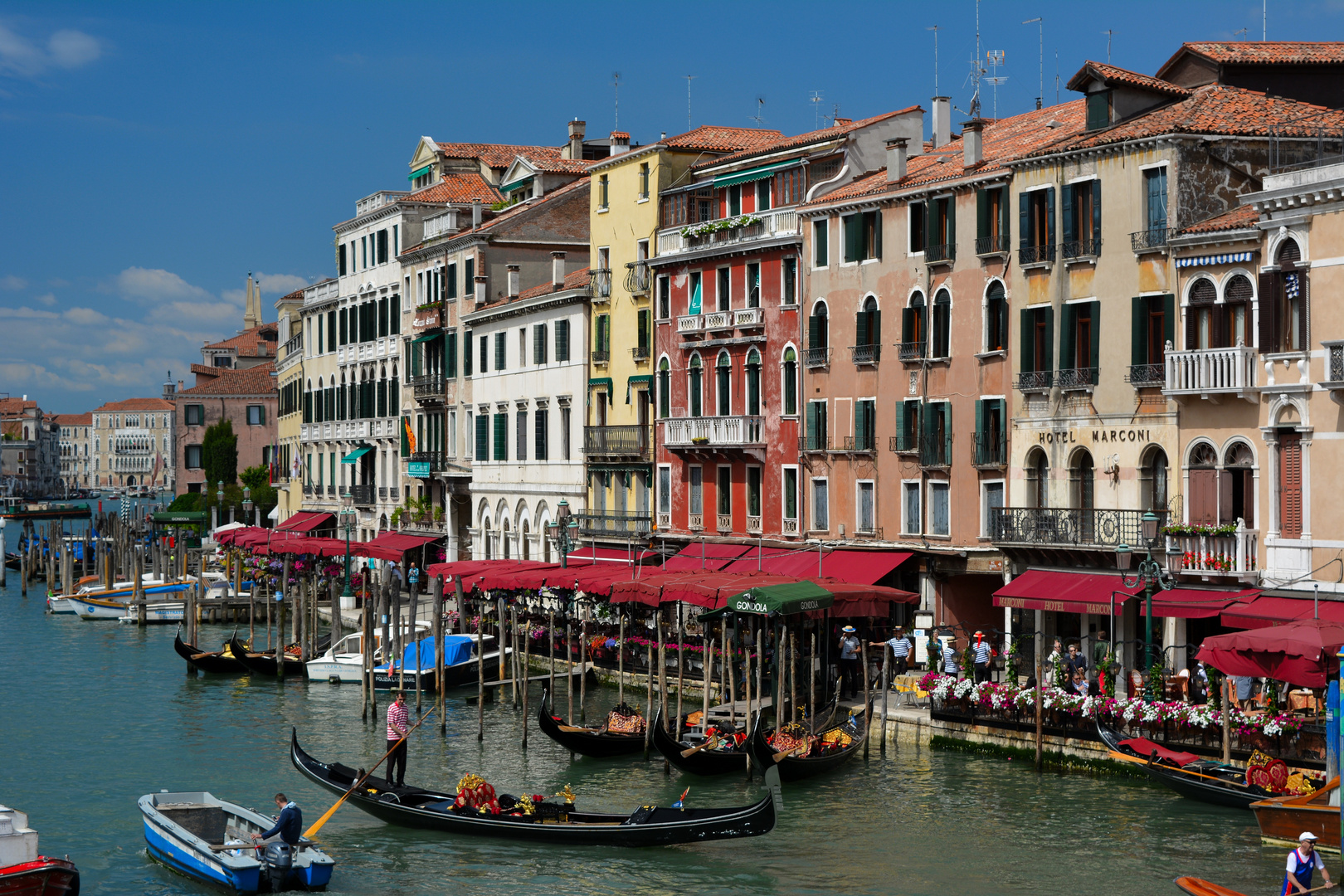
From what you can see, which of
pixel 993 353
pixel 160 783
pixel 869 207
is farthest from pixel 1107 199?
pixel 160 783

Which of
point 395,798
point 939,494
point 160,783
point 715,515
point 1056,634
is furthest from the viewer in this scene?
point 715,515

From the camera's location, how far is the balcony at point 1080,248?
31.8 metres

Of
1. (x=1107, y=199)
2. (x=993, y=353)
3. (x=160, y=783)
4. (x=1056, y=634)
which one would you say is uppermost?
(x=1107, y=199)

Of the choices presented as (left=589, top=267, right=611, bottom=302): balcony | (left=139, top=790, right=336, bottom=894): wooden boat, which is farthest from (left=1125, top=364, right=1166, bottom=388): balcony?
(left=589, top=267, right=611, bottom=302): balcony

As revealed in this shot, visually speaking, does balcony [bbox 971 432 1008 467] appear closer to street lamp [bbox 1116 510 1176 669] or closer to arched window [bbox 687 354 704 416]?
street lamp [bbox 1116 510 1176 669]

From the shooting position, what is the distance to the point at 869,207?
37812mm

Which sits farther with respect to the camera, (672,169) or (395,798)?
(672,169)

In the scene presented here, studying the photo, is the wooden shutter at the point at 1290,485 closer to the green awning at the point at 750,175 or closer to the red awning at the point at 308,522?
the green awning at the point at 750,175

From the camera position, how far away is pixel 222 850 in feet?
74.8

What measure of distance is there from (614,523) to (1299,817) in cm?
2631

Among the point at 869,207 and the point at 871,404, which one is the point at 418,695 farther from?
the point at 869,207

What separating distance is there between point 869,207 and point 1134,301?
829 cm

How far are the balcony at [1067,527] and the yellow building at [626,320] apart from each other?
45.6ft

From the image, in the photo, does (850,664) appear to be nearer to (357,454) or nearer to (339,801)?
(339,801)
